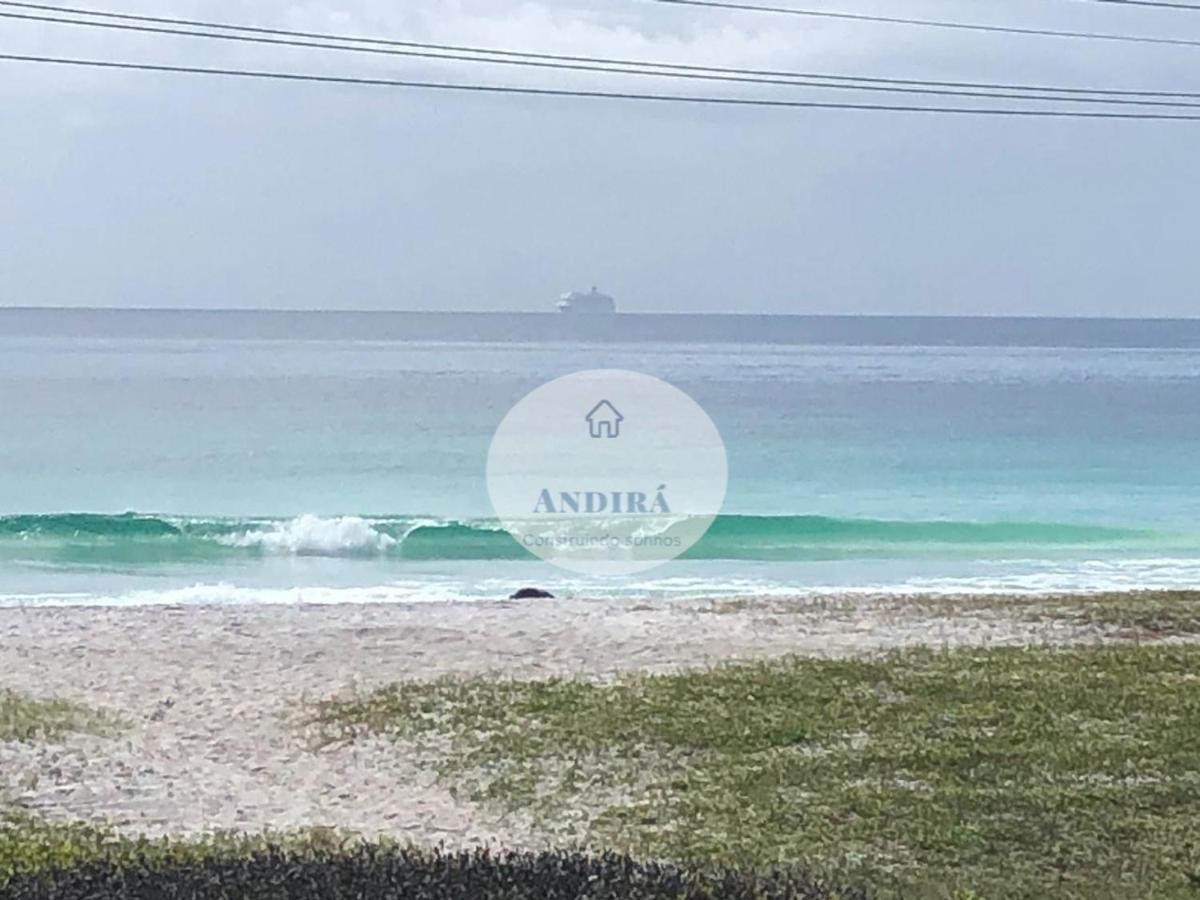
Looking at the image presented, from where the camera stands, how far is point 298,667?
11812 millimetres

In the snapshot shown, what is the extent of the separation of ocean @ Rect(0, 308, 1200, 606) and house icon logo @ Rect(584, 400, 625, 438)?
307cm

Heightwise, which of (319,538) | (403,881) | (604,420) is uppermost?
(604,420)

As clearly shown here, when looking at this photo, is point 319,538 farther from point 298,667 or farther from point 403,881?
point 403,881

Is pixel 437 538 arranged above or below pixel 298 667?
above

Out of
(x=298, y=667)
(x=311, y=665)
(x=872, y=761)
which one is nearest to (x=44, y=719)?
(x=298, y=667)

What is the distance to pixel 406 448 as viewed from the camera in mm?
41875

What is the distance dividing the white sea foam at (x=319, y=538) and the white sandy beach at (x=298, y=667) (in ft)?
40.1

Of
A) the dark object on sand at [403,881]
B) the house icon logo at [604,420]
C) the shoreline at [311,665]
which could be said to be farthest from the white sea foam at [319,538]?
the dark object on sand at [403,881]

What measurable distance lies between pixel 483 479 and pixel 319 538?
8.08m

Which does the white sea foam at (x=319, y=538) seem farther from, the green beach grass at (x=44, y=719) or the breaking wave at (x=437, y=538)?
the green beach grass at (x=44, y=719)

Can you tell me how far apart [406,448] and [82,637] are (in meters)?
28.6

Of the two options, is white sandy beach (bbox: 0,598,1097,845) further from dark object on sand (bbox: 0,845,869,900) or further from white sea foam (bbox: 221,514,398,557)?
white sea foam (bbox: 221,514,398,557)

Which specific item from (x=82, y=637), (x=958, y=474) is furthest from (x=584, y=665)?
(x=958, y=474)

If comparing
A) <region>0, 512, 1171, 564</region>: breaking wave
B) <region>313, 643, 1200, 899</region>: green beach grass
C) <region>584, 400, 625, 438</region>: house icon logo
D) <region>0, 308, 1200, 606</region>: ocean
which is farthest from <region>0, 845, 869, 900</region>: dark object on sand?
<region>584, 400, 625, 438</region>: house icon logo
